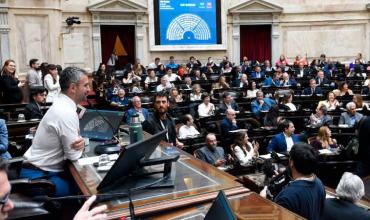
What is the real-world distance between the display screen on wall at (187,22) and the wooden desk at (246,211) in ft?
61.4

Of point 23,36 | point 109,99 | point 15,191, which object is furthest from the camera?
point 23,36

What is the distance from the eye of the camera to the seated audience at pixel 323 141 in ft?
26.5

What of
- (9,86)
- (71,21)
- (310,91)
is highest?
(71,21)

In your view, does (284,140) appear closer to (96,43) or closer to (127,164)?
(127,164)

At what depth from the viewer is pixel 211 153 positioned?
7.20m

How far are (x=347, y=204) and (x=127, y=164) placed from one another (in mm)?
2367

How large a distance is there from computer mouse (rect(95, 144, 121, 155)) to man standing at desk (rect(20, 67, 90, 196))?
0.24 meters

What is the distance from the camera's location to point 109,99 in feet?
41.2

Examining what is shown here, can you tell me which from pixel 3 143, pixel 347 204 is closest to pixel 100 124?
pixel 3 143

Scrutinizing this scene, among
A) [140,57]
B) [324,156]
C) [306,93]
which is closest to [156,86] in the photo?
[306,93]

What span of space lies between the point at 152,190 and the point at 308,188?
4.09ft

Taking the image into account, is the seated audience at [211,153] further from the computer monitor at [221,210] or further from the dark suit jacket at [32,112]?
the computer monitor at [221,210]

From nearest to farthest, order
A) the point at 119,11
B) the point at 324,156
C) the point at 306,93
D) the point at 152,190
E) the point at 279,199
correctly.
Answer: the point at 152,190 < the point at 279,199 < the point at 324,156 < the point at 306,93 < the point at 119,11

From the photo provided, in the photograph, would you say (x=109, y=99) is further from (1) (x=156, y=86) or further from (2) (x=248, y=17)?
(2) (x=248, y=17)
